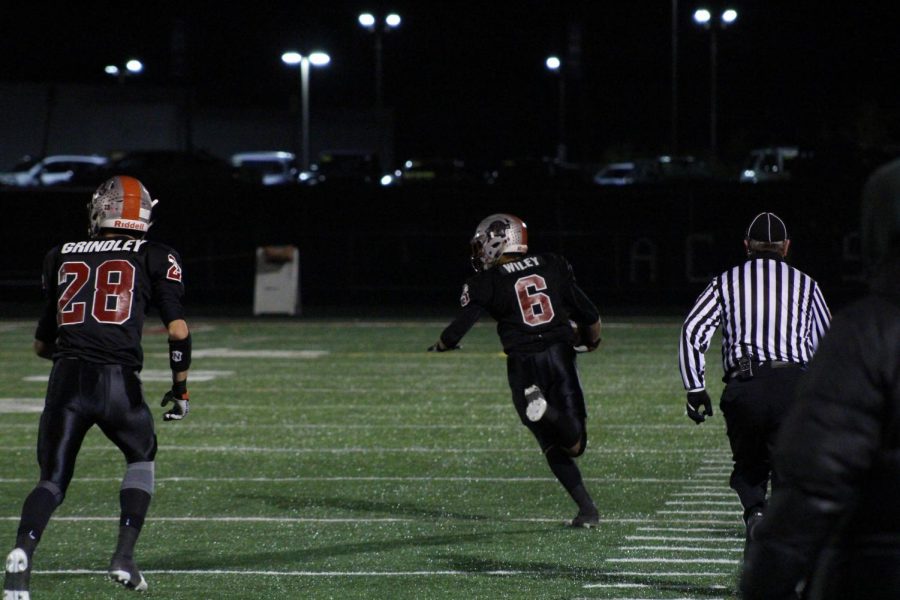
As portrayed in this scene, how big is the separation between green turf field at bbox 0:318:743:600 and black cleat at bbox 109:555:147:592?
0.31m

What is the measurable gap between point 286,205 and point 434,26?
100 ft

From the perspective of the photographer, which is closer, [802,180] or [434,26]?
[802,180]

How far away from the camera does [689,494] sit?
27.1 ft

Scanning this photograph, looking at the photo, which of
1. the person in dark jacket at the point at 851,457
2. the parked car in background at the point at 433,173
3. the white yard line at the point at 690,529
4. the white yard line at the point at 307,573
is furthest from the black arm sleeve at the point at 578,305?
the parked car in background at the point at 433,173

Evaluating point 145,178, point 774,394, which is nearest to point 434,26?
point 145,178

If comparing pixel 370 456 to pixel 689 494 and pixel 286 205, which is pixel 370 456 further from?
pixel 286 205

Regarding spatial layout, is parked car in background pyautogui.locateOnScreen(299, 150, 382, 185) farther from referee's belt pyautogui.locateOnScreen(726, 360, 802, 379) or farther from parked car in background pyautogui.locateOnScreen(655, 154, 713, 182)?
referee's belt pyautogui.locateOnScreen(726, 360, 802, 379)

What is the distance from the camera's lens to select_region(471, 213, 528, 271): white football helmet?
25.2 feet

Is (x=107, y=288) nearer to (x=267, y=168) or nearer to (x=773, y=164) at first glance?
(x=267, y=168)

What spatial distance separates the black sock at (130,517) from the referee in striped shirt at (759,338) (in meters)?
2.10

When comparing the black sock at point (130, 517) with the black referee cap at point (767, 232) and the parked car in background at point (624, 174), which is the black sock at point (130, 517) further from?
the parked car in background at point (624, 174)

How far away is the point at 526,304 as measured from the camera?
7.52 meters

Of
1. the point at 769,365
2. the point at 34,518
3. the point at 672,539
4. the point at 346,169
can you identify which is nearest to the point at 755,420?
the point at 769,365

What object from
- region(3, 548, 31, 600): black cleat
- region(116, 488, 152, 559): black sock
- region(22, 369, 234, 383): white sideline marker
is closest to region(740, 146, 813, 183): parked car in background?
region(22, 369, 234, 383): white sideline marker
